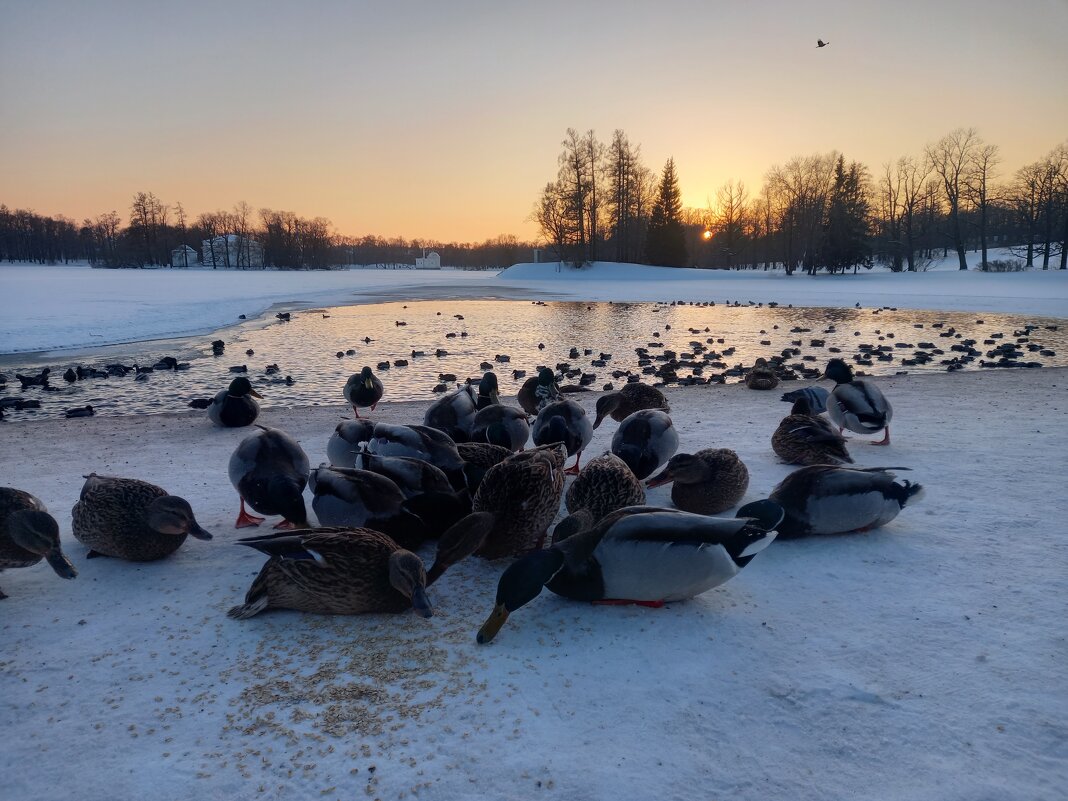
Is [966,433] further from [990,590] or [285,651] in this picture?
[285,651]

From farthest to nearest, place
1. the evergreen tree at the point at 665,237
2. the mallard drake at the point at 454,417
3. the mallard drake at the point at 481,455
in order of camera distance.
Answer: the evergreen tree at the point at 665,237
the mallard drake at the point at 454,417
the mallard drake at the point at 481,455

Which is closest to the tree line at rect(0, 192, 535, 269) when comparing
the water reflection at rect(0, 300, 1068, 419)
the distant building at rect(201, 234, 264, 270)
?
the distant building at rect(201, 234, 264, 270)

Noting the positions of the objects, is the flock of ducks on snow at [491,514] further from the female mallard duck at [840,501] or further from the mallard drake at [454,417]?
the mallard drake at [454,417]

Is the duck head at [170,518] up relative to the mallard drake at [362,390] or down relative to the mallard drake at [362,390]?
down

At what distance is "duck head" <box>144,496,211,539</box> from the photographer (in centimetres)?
341

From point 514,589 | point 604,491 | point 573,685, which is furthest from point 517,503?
point 573,685

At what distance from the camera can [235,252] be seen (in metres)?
109

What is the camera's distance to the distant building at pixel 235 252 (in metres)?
102

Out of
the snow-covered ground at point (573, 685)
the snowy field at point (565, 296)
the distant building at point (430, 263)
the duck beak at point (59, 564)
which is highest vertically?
the distant building at point (430, 263)

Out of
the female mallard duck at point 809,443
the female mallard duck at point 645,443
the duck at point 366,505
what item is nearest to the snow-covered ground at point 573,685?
the duck at point 366,505

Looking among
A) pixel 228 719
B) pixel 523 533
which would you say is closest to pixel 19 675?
A: pixel 228 719

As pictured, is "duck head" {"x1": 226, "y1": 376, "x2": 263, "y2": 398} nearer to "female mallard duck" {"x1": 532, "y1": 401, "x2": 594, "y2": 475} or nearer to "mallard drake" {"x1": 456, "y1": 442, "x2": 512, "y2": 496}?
"mallard drake" {"x1": 456, "y1": 442, "x2": 512, "y2": 496}

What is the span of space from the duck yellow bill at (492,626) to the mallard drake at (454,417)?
9.64ft

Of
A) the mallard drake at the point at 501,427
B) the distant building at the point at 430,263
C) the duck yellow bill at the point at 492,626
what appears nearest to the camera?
the duck yellow bill at the point at 492,626
